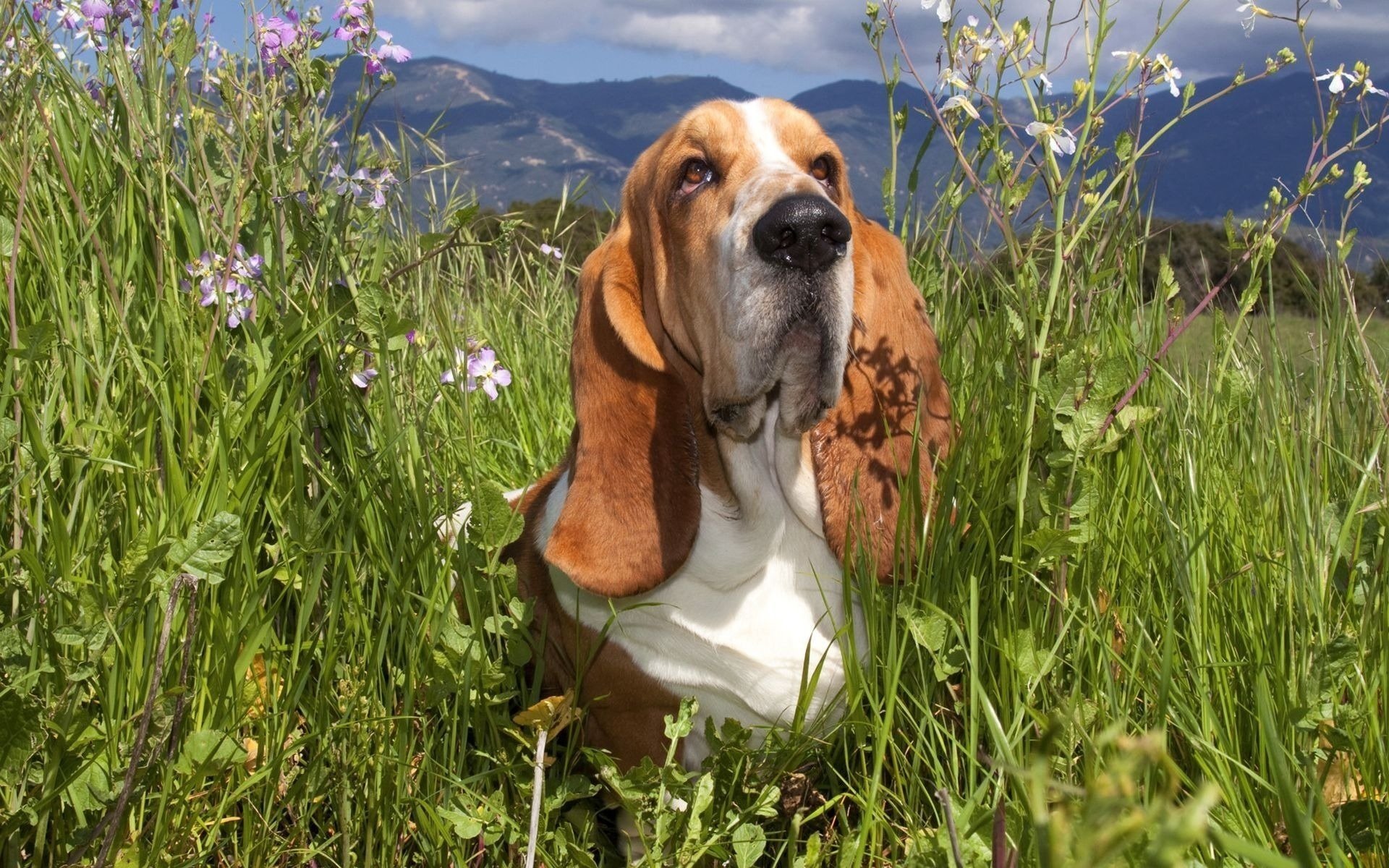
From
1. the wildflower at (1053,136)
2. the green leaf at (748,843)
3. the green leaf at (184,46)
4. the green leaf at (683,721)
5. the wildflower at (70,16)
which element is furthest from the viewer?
the wildflower at (70,16)

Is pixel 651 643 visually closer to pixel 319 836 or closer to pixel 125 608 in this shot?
pixel 319 836

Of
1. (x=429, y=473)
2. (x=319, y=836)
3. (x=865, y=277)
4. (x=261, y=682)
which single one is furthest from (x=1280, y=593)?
(x=261, y=682)

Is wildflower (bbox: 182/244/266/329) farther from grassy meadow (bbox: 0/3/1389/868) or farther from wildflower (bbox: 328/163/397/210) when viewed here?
wildflower (bbox: 328/163/397/210)

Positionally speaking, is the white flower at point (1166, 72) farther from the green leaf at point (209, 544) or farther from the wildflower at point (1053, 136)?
the green leaf at point (209, 544)

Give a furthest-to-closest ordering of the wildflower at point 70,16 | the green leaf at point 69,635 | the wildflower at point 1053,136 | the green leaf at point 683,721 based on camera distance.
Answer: the wildflower at point 70,16 → the green leaf at point 683,721 → the wildflower at point 1053,136 → the green leaf at point 69,635

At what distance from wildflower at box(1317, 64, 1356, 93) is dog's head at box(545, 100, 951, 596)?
2.75ft

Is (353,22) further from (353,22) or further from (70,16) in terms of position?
(70,16)

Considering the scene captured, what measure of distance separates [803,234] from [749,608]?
820 mm

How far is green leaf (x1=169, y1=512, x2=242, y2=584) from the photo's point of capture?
1629 millimetres

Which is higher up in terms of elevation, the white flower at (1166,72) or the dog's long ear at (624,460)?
the white flower at (1166,72)

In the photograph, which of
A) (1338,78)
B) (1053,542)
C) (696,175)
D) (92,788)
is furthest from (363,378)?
(1338,78)

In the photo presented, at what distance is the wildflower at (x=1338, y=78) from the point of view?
1.91 meters

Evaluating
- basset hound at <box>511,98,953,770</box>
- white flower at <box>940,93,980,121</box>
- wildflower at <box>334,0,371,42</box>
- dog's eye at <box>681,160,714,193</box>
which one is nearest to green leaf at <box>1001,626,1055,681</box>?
basset hound at <box>511,98,953,770</box>

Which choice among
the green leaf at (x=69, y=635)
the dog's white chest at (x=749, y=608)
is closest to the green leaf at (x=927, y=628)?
the dog's white chest at (x=749, y=608)
